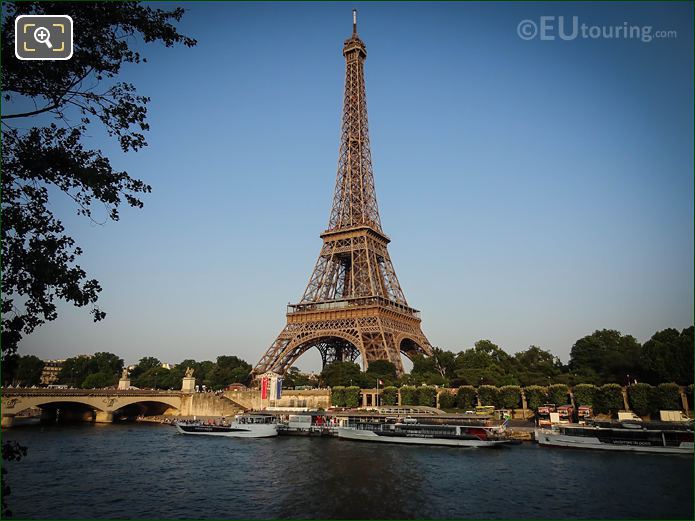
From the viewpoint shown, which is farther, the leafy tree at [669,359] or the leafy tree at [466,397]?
the leafy tree at [466,397]

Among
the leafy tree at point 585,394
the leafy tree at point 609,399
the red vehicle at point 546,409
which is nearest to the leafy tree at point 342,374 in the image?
the red vehicle at point 546,409

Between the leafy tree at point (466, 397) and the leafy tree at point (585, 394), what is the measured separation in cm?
1227

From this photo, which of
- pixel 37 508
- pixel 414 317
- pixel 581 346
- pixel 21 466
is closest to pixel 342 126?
pixel 414 317

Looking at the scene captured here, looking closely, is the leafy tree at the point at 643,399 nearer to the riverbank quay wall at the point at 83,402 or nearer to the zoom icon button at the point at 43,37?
the zoom icon button at the point at 43,37

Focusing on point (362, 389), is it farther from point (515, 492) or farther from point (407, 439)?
point (515, 492)

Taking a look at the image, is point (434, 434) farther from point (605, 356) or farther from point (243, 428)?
point (605, 356)

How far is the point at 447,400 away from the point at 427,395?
2.65 m

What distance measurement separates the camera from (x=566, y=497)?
→ 83.0 feet

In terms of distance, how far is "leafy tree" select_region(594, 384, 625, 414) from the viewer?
55375 millimetres

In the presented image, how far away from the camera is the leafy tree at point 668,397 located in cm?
5231

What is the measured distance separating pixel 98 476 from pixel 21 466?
25.1ft

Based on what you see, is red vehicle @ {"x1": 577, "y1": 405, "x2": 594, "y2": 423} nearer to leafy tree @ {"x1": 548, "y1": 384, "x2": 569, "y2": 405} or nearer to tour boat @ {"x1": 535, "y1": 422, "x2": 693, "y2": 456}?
leafy tree @ {"x1": 548, "y1": 384, "x2": 569, "y2": 405}

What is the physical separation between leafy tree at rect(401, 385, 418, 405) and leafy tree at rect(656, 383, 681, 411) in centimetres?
2741

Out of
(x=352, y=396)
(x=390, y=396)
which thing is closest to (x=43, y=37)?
(x=390, y=396)
